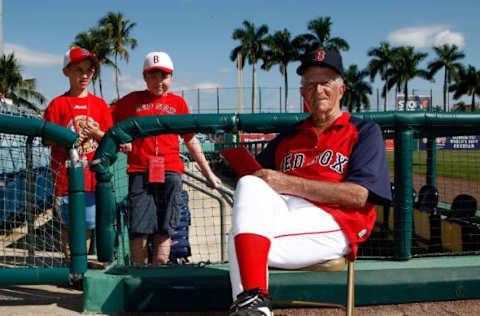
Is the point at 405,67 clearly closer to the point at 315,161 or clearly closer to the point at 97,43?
the point at 97,43

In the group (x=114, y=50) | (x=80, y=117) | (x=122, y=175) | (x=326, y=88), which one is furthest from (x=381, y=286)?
(x=114, y=50)

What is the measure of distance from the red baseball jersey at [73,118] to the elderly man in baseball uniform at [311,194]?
139cm

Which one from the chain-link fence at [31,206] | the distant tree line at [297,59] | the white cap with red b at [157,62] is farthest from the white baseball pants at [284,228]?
the distant tree line at [297,59]

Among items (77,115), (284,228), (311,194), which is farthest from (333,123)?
(77,115)

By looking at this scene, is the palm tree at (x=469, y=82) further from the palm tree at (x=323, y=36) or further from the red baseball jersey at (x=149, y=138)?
the red baseball jersey at (x=149, y=138)

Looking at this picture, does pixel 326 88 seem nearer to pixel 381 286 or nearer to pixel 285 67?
pixel 381 286

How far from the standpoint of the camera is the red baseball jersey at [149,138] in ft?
9.08

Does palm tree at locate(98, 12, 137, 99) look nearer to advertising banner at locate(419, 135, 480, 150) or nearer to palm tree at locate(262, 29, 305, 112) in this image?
palm tree at locate(262, 29, 305, 112)

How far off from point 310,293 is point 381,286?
45 cm

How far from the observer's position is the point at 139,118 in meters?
2.40

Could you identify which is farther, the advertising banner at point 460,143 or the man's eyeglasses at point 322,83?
the advertising banner at point 460,143

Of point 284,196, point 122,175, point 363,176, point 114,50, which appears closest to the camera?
point 363,176

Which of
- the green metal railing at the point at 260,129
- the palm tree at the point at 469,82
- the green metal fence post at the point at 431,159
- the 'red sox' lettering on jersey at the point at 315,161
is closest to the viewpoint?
the 'red sox' lettering on jersey at the point at 315,161

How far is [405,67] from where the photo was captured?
59.4 meters
